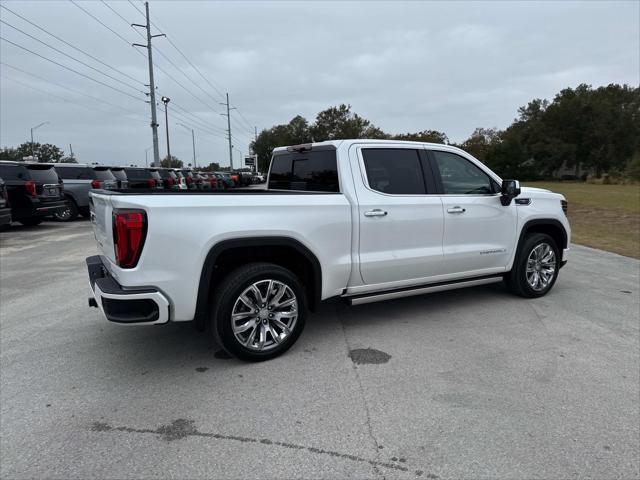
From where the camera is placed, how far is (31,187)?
12258 millimetres

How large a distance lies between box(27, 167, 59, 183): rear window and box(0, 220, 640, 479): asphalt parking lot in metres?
8.92

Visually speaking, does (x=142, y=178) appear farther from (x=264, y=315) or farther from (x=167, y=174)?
(x=264, y=315)

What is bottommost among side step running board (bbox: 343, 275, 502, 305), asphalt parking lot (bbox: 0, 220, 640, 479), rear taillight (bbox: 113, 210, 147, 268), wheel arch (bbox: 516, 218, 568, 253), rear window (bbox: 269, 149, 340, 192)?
asphalt parking lot (bbox: 0, 220, 640, 479)

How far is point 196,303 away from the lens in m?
3.52

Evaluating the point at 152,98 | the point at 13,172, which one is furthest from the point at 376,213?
the point at 152,98

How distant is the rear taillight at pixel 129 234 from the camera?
3.21 m

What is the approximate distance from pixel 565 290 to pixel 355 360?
381cm

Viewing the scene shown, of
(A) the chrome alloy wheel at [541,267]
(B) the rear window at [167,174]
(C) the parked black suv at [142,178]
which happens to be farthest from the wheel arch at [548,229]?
(B) the rear window at [167,174]

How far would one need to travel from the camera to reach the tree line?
75.0 meters

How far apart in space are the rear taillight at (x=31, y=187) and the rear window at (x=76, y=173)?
292 cm

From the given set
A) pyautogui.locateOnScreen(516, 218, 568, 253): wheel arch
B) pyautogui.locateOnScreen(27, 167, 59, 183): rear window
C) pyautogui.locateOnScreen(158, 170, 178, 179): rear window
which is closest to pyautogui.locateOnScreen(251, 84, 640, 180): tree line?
pyautogui.locateOnScreen(158, 170, 178, 179): rear window

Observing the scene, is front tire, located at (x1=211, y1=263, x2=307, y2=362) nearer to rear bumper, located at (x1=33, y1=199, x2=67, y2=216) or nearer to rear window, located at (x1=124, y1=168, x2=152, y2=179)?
rear bumper, located at (x1=33, y1=199, x2=67, y2=216)

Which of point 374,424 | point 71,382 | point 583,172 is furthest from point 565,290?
point 583,172

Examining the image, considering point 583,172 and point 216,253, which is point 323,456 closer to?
point 216,253
